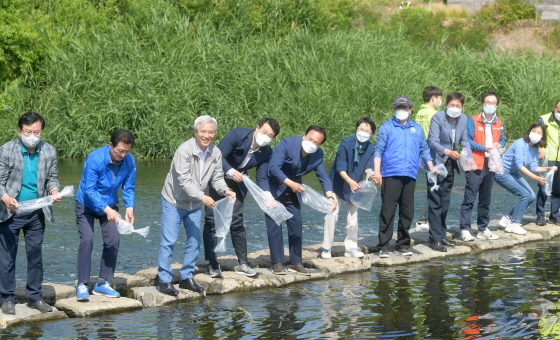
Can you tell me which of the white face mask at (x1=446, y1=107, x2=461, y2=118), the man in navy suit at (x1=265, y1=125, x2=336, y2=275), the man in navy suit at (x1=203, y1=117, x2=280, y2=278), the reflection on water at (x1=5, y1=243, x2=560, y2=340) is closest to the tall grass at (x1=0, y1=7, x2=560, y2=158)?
the white face mask at (x1=446, y1=107, x2=461, y2=118)

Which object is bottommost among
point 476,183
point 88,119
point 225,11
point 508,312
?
point 508,312

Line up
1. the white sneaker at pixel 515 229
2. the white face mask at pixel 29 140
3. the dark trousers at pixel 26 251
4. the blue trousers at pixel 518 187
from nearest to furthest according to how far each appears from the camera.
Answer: the white face mask at pixel 29 140 → the dark trousers at pixel 26 251 → the blue trousers at pixel 518 187 → the white sneaker at pixel 515 229

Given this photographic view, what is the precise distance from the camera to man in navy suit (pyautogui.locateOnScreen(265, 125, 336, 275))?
883 centimetres

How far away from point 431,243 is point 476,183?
1015 millimetres

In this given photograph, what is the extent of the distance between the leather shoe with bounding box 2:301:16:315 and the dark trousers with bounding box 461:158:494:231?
232 inches

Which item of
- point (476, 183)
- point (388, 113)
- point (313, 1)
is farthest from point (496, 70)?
point (476, 183)

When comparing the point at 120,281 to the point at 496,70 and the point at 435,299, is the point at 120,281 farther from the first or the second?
the point at 496,70

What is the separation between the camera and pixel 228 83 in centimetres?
2503

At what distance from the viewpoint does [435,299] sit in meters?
8.04

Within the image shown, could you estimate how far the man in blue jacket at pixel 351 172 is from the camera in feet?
31.3

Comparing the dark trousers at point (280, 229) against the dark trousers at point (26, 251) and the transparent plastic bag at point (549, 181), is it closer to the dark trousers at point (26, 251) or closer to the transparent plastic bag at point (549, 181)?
the dark trousers at point (26, 251)

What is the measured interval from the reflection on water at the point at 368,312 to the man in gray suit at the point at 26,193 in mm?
425

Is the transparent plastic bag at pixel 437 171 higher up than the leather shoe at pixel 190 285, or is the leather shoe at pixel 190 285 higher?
the transparent plastic bag at pixel 437 171

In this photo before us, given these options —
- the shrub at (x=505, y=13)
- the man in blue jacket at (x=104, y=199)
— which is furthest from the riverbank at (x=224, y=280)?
the shrub at (x=505, y=13)
